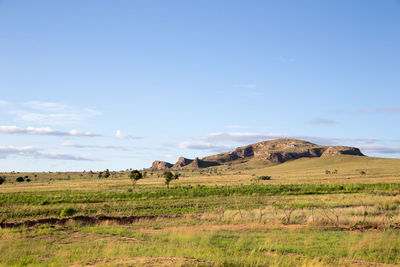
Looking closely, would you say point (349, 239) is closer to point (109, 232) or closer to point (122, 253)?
point (122, 253)

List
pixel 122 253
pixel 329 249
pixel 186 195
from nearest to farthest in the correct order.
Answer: pixel 122 253 < pixel 329 249 < pixel 186 195

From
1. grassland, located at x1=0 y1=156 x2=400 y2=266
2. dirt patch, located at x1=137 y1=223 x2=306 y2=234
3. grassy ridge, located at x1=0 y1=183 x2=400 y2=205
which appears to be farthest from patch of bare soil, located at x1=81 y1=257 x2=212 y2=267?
grassy ridge, located at x1=0 y1=183 x2=400 y2=205

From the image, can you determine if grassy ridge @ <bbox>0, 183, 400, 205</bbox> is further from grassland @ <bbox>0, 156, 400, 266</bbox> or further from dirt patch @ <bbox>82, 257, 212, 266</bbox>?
dirt patch @ <bbox>82, 257, 212, 266</bbox>

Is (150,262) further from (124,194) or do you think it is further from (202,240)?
(124,194)

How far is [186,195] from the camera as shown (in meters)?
44.7

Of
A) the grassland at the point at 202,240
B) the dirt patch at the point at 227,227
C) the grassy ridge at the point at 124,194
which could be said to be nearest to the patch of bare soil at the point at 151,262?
the grassland at the point at 202,240

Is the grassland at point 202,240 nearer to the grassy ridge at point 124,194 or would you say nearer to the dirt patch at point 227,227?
the dirt patch at point 227,227

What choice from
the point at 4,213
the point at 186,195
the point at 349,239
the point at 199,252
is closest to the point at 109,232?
the point at 199,252

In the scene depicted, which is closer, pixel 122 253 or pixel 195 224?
pixel 122 253

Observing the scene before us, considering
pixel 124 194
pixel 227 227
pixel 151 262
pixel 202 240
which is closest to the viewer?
pixel 151 262

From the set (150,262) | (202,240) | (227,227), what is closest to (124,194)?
(227,227)

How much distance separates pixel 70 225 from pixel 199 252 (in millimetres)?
12167

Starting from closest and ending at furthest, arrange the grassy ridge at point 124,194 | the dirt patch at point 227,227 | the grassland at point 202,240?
the grassland at point 202,240
the dirt patch at point 227,227
the grassy ridge at point 124,194

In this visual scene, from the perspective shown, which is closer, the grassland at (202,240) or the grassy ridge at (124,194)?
the grassland at (202,240)
